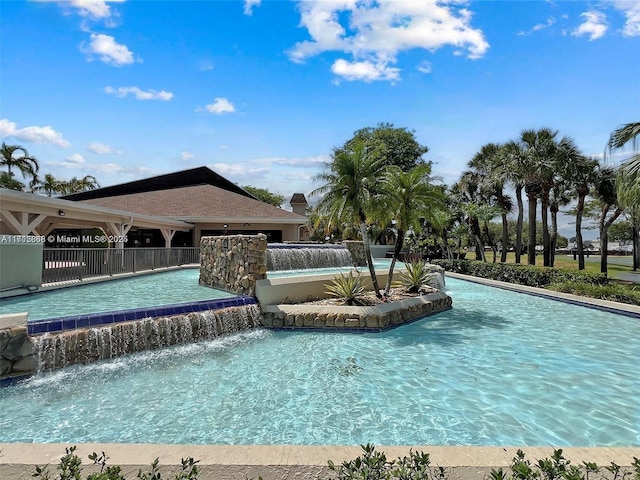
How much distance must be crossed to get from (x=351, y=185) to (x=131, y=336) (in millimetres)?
7497

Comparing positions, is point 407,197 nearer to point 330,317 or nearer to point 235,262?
point 330,317

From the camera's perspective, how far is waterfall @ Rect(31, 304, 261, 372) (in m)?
6.58

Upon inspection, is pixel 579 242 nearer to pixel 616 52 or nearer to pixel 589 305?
pixel 589 305

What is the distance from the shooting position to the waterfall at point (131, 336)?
259 inches

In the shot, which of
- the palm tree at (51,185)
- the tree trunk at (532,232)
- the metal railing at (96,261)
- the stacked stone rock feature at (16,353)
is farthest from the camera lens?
the palm tree at (51,185)

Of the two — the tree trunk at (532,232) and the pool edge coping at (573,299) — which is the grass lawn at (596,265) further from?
the pool edge coping at (573,299)

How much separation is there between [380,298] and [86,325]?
26.4 feet

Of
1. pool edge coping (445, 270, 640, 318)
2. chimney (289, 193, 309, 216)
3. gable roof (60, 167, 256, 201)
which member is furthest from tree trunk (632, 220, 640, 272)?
gable roof (60, 167, 256, 201)

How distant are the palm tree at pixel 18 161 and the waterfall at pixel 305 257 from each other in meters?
31.2

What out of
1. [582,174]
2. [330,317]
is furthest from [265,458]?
[582,174]

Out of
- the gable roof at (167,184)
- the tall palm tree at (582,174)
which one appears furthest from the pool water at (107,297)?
the tall palm tree at (582,174)

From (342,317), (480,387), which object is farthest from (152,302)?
(480,387)

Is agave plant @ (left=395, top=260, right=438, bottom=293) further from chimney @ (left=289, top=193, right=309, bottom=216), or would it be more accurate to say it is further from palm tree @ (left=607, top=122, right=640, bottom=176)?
chimney @ (left=289, top=193, right=309, bottom=216)

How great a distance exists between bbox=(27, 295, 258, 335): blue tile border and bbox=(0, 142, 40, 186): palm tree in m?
38.5
